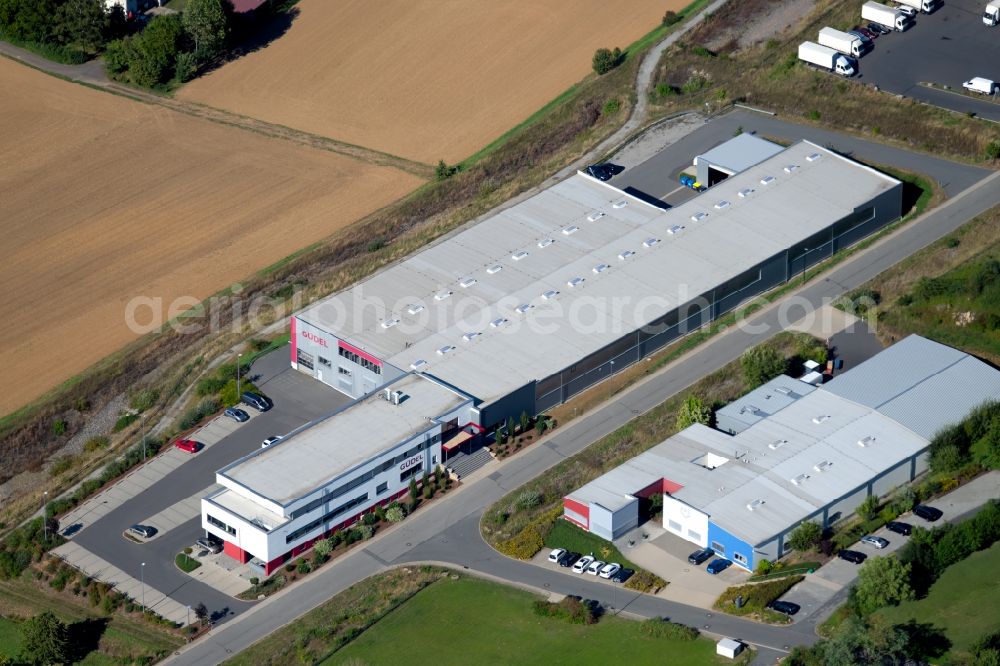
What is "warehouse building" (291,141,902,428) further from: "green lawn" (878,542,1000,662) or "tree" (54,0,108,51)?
"tree" (54,0,108,51)

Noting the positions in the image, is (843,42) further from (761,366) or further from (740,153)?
(761,366)

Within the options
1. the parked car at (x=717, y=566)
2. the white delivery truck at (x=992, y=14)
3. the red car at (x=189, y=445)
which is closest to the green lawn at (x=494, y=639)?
the parked car at (x=717, y=566)

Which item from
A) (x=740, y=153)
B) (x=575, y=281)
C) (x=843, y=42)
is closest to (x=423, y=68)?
(x=740, y=153)

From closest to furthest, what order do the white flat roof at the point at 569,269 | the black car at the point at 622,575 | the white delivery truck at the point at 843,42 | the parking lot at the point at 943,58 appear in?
the black car at the point at 622,575 → the white flat roof at the point at 569,269 → the parking lot at the point at 943,58 → the white delivery truck at the point at 843,42

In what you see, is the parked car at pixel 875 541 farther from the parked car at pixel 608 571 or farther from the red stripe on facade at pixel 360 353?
the red stripe on facade at pixel 360 353

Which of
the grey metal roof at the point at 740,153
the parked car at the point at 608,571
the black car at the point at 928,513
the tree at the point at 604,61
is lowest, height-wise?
the parked car at the point at 608,571
